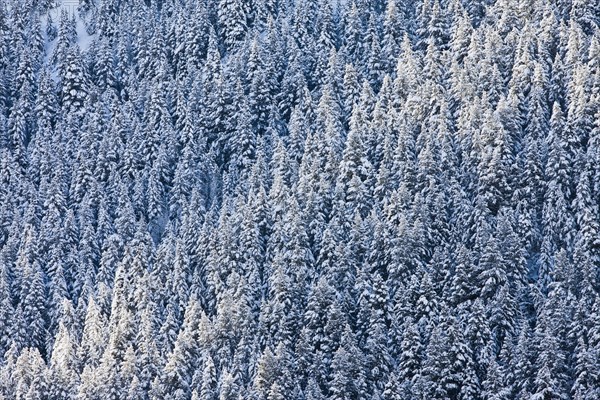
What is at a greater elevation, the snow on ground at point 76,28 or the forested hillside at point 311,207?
the snow on ground at point 76,28

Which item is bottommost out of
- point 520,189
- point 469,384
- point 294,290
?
point 469,384

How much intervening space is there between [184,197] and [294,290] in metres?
20.3

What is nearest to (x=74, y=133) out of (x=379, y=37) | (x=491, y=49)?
(x=379, y=37)

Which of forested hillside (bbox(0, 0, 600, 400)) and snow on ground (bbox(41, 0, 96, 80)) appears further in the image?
snow on ground (bbox(41, 0, 96, 80))

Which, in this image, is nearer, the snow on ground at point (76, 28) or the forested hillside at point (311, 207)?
the forested hillside at point (311, 207)

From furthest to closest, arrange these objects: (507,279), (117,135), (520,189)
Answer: (117,135) < (520,189) < (507,279)

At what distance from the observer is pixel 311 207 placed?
280 ft

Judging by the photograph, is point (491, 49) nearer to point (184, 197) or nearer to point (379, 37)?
point (379, 37)

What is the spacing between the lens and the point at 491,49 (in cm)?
9856

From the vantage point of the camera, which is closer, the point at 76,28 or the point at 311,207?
the point at 311,207

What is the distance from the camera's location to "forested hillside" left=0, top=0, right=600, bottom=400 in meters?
71.7

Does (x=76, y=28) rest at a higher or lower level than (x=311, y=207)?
higher

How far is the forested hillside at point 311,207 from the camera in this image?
7169 centimetres

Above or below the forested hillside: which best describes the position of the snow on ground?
above
